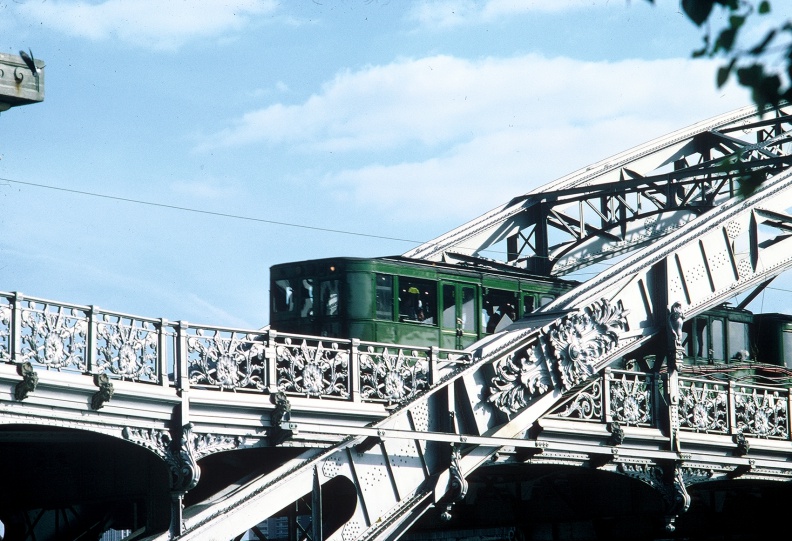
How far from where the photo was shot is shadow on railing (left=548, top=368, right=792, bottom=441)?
22969 mm

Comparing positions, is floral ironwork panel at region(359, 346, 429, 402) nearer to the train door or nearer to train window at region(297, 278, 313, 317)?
the train door

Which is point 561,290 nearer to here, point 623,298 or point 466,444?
point 623,298

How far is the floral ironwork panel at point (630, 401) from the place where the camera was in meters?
23.3

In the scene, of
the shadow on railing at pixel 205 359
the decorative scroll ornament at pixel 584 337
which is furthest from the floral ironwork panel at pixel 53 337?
the decorative scroll ornament at pixel 584 337

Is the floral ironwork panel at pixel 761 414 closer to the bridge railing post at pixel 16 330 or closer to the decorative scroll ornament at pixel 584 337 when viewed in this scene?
the decorative scroll ornament at pixel 584 337

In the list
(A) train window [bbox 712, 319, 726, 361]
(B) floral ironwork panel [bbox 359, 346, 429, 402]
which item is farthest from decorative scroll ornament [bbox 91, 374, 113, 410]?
(A) train window [bbox 712, 319, 726, 361]

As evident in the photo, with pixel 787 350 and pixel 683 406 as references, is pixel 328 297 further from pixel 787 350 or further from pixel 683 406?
pixel 787 350

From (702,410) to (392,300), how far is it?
258 inches

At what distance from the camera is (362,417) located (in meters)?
19.8

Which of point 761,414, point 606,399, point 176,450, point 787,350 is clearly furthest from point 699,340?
point 176,450

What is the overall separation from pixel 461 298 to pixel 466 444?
21.7 feet

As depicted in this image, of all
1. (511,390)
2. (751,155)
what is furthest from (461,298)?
(751,155)

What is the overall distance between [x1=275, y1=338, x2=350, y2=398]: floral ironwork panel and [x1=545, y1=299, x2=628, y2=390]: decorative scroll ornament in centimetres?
410

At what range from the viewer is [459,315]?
1049 inches
